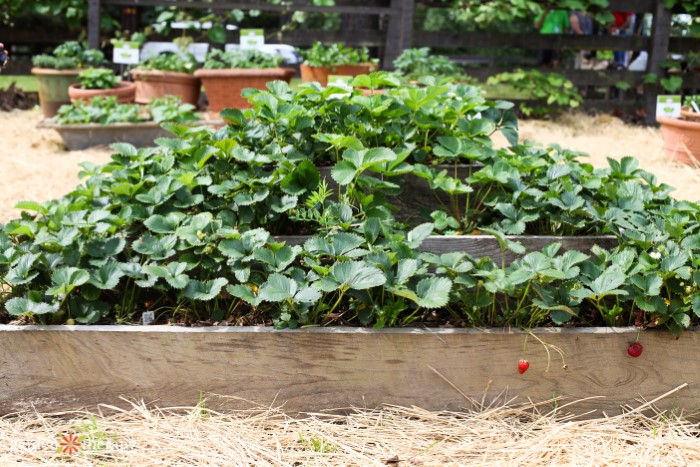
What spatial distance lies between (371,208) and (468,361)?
442mm

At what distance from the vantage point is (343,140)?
1.89 metres

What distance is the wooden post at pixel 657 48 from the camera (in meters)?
5.74

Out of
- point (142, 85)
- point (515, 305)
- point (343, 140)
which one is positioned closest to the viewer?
point (515, 305)

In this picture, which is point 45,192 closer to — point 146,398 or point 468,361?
point 146,398

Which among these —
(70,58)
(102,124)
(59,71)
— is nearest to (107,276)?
(102,124)

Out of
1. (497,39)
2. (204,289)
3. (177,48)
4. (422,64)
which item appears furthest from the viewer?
(497,39)

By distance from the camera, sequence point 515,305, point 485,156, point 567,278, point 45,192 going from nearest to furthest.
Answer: point 567,278
point 515,305
point 485,156
point 45,192

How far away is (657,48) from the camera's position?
5840 mm

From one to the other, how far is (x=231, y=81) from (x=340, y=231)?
135 inches

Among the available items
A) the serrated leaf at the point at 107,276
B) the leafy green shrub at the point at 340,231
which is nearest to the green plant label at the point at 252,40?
the leafy green shrub at the point at 340,231

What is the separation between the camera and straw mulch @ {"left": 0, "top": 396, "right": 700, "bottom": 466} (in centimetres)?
150

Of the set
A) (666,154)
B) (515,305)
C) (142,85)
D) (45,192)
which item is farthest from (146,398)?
(142,85)

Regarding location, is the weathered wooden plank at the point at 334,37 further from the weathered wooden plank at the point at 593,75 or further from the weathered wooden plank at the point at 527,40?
the weathered wooden plank at the point at 593,75

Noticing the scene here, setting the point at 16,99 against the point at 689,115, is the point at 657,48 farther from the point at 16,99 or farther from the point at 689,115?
the point at 16,99
